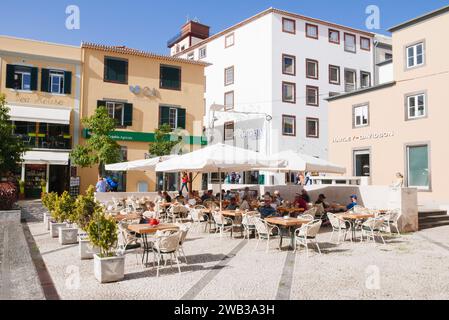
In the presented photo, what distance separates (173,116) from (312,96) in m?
12.5

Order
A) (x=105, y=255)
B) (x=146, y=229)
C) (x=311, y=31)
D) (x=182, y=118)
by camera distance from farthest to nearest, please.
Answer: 1. (x=311, y=31)
2. (x=182, y=118)
3. (x=146, y=229)
4. (x=105, y=255)

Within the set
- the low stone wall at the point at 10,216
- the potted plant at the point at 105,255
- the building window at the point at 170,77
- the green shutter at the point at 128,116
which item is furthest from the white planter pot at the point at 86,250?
the building window at the point at 170,77

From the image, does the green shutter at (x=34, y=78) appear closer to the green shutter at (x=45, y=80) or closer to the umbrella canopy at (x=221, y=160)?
the green shutter at (x=45, y=80)

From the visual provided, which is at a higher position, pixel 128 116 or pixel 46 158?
pixel 128 116

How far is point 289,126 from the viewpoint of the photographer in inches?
1273

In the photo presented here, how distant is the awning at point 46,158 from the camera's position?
76.9 feet

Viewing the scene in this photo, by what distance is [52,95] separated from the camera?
25.4m

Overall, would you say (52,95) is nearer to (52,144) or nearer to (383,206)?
(52,144)

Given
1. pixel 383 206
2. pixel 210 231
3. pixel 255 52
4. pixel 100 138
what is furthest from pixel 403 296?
pixel 255 52

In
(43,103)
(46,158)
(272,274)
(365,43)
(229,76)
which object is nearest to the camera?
(272,274)

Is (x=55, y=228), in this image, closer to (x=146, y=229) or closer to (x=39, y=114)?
(x=146, y=229)

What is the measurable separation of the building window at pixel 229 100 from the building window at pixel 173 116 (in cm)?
675

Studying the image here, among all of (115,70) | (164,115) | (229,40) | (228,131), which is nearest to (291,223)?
(164,115)
